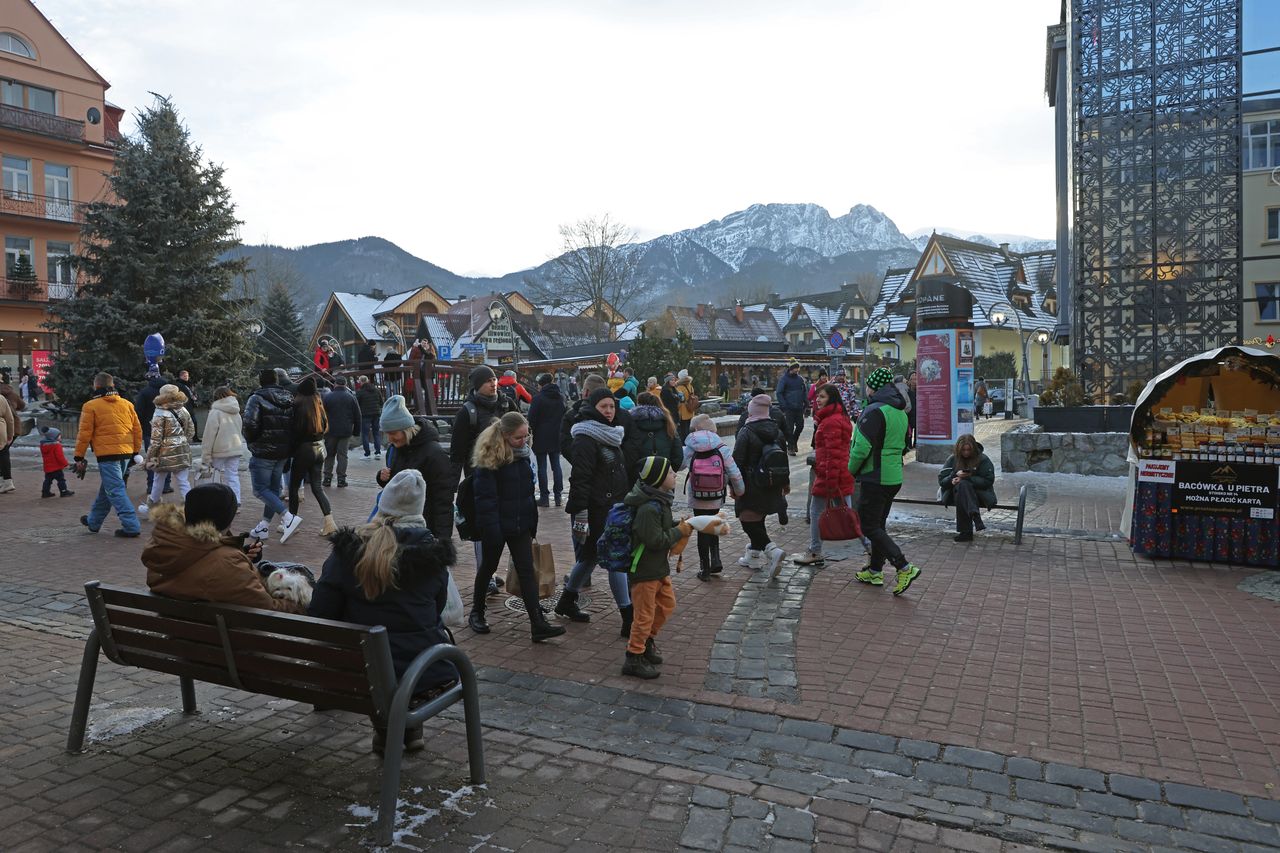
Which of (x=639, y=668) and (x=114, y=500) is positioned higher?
(x=114, y=500)

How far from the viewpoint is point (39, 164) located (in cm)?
3581

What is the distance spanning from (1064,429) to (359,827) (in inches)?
599

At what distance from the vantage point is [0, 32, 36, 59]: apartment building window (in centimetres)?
3491

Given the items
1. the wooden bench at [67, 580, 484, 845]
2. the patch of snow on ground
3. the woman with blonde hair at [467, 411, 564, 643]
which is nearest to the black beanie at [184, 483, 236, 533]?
the wooden bench at [67, 580, 484, 845]

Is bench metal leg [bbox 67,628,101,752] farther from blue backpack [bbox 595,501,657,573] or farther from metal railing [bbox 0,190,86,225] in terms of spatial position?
metal railing [bbox 0,190,86,225]

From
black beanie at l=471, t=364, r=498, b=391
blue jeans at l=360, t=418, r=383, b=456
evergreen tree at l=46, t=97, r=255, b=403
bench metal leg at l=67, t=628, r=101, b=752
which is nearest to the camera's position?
bench metal leg at l=67, t=628, r=101, b=752

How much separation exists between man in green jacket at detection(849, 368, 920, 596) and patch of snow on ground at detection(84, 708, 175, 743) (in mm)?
5374

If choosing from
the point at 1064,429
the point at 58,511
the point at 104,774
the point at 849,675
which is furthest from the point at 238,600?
the point at 1064,429

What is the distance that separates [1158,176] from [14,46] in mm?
41334

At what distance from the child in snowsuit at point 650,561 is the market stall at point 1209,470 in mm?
5950

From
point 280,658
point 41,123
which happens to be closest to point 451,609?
point 280,658

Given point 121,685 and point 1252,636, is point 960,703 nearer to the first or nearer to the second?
point 1252,636

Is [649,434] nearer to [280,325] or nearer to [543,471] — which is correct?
[543,471]

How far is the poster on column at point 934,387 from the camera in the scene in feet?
56.6
